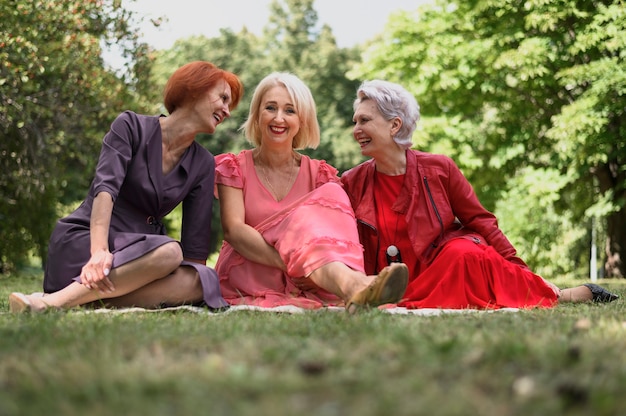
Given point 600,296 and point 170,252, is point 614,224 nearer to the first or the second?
point 600,296

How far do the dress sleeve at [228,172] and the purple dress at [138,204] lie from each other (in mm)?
113

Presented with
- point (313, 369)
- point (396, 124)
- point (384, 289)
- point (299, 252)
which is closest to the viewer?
point (313, 369)

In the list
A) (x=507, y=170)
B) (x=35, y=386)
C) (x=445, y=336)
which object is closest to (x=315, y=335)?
(x=445, y=336)

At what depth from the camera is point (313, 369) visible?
2.17 metres

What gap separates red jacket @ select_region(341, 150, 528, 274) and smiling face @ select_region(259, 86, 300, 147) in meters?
0.76

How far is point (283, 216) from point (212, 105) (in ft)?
2.87

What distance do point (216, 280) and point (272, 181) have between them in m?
0.96

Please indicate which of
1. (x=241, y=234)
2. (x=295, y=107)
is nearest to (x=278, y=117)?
(x=295, y=107)

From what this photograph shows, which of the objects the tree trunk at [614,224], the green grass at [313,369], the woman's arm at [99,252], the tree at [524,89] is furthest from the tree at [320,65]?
the green grass at [313,369]

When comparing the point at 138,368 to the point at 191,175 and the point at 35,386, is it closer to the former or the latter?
the point at 35,386

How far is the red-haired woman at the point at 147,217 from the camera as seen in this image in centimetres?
450

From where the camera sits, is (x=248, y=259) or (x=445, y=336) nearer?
(x=445, y=336)

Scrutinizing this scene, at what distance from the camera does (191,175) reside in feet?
16.7

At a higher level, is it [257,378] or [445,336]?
[257,378]
